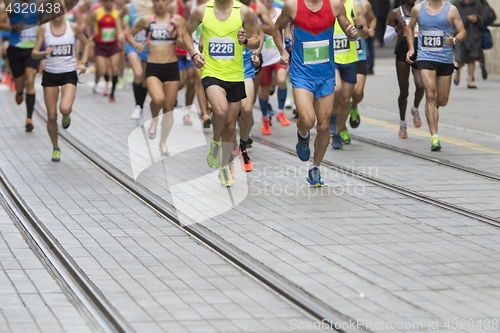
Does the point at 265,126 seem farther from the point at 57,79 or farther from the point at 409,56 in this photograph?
the point at 57,79

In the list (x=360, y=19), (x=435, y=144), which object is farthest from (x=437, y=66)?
(x=360, y=19)

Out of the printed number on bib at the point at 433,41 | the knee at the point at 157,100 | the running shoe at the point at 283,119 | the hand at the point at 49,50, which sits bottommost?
the running shoe at the point at 283,119

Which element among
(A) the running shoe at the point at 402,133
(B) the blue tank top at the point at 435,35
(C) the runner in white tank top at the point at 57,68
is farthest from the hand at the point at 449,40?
(C) the runner in white tank top at the point at 57,68

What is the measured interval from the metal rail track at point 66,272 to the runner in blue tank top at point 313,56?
118 inches

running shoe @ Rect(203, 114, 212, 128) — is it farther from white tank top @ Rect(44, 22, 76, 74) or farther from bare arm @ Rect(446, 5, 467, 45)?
bare arm @ Rect(446, 5, 467, 45)

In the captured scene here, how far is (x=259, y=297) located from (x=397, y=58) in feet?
29.7

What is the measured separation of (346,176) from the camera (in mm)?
13000

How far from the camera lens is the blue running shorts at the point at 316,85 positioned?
11.9 meters

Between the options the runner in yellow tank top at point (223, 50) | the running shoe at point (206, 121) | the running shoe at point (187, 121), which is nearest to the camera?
the runner in yellow tank top at point (223, 50)

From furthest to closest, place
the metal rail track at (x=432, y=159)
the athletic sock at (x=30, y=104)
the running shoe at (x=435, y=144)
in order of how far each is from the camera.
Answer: the athletic sock at (x=30, y=104) < the running shoe at (x=435, y=144) < the metal rail track at (x=432, y=159)

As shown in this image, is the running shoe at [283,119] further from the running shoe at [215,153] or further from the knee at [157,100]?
the running shoe at [215,153]

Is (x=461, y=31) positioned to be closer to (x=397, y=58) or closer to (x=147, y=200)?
(x=397, y=58)

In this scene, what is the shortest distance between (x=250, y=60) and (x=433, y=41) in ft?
8.00

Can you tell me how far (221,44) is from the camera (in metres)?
12.1
